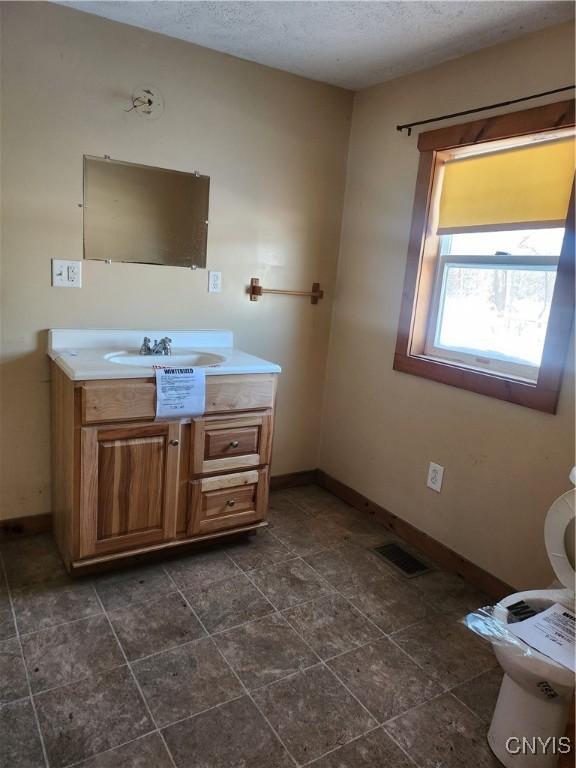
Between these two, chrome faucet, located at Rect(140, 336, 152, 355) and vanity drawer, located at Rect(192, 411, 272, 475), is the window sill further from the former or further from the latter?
chrome faucet, located at Rect(140, 336, 152, 355)

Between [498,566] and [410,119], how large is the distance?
2138 mm

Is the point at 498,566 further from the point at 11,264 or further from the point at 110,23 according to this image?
the point at 110,23

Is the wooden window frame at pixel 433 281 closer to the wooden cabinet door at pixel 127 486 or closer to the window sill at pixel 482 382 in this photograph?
the window sill at pixel 482 382

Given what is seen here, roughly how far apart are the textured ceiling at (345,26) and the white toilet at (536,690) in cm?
169

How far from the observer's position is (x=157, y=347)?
7.87ft

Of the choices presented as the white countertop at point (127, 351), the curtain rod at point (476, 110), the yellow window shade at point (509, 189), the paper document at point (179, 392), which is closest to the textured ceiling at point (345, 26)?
the curtain rod at point (476, 110)

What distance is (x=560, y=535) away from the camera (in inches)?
63.4

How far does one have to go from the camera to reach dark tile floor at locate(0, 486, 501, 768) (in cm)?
145

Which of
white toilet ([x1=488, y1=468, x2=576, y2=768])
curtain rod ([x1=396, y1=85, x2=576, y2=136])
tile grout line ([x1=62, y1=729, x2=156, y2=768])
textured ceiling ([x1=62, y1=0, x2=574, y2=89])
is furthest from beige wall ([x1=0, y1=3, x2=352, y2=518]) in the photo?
white toilet ([x1=488, y1=468, x2=576, y2=768])

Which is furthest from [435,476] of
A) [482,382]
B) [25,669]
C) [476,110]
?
[25,669]

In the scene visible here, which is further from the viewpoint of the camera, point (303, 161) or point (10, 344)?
point (303, 161)

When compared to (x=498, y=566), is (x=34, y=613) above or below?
below

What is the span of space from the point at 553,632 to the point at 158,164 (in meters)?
2.37

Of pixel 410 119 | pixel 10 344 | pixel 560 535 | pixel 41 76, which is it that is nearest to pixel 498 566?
pixel 560 535
